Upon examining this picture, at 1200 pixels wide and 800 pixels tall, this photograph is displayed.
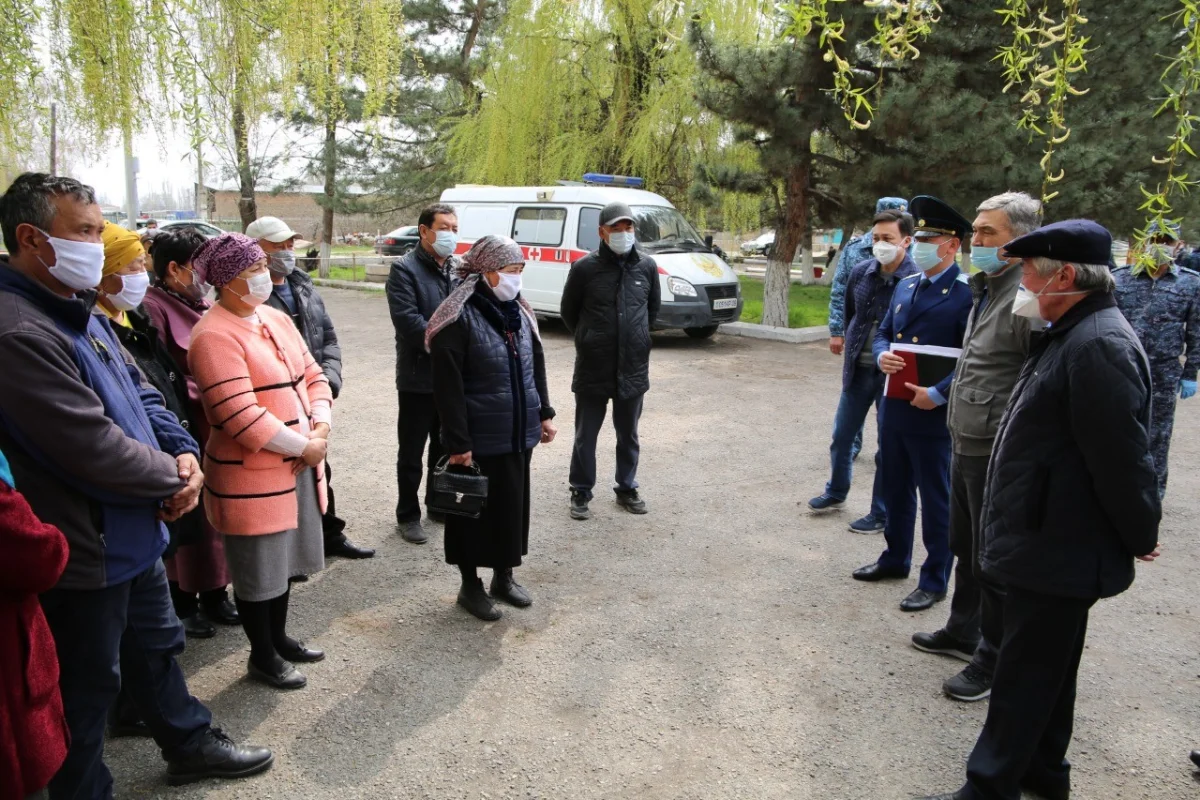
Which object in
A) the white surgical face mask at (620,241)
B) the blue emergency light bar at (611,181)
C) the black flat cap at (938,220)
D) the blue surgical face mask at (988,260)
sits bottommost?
the blue surgical face mask at (988,260)

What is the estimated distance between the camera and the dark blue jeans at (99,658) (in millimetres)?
2256

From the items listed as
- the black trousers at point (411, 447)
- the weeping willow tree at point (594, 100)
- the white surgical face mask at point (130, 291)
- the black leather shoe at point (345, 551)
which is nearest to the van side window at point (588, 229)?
the weeping willow tree at point (594, 100)

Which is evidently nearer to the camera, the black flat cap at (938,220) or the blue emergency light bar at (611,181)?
the black flat cap at (938,220)

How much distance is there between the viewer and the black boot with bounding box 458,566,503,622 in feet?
13.3

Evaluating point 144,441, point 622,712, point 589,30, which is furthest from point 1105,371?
point 589,30

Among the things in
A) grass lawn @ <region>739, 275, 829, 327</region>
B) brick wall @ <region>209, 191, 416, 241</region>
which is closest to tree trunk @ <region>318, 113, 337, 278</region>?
grass lawn @ <region>739, 275, 829, 327</region>

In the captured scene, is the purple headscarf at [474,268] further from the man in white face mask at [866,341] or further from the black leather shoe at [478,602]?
the man in white face mask at [866,341]

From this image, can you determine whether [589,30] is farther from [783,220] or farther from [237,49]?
[237,49]

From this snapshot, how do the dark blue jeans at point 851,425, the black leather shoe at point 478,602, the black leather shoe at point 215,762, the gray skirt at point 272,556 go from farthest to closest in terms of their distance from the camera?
1. the dark blue jeans at point 851,425
2. the black leather shoe at point 478,602
3. the gray skirt at point 272,556
4. the black leather shoe at point 215,762

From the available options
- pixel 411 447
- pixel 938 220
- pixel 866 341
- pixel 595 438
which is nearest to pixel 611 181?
pixel 595 438

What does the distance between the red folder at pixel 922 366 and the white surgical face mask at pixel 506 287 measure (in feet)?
6.49

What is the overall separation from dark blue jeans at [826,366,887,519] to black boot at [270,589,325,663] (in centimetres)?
343

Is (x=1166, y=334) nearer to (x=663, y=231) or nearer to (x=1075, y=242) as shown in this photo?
(x=1075, y=242)

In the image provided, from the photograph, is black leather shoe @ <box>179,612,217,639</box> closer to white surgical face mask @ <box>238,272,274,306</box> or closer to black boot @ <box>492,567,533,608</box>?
black boot @ <box>492,567,533,608</box>
